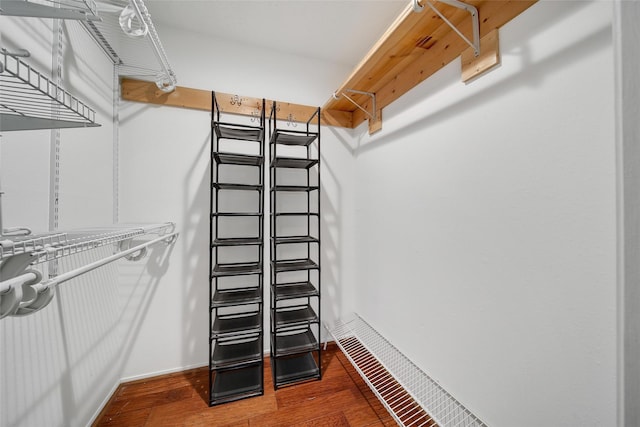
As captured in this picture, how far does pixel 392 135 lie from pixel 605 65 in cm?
101

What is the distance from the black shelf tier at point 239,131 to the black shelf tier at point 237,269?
0.88 m

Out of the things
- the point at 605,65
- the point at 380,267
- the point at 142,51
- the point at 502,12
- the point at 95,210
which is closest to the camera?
the point at 605,65

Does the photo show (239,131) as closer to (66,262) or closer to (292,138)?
(292,138)

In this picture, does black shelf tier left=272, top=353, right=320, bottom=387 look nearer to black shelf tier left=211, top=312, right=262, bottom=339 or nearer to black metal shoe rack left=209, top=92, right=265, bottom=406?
black metal shoe rack left=209, top=92, right=265, bottom=406

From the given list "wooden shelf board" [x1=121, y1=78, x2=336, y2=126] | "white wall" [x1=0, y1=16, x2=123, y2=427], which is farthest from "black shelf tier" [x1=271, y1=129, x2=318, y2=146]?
"white wall" [x1=0, y1=16, x2=123, y2=427]

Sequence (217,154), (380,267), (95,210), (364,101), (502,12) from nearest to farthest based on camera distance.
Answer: (502,12), (95,210), (217,154), (380,267), (364,101)

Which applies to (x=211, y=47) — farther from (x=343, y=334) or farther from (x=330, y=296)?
(x=343, y=334)

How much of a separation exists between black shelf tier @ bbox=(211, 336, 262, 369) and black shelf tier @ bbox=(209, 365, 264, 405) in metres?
0.10

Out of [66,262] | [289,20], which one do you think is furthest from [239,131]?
[66,262]

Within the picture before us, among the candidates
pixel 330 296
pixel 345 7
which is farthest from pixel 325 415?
pixel 345 7

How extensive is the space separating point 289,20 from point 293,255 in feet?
5.60

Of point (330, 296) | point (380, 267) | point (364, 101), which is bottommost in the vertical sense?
point (330, 296)

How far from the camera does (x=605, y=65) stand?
2.22 feet

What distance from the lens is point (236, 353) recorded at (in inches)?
61.9
